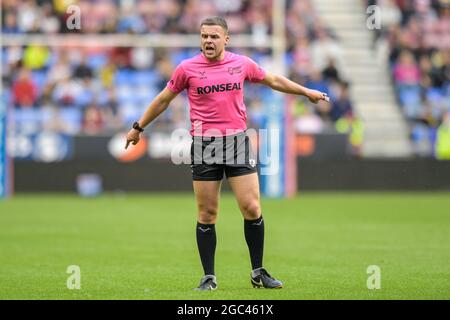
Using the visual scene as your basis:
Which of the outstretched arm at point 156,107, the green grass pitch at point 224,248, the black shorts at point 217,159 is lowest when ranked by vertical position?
the green grass pitch at point 224,248

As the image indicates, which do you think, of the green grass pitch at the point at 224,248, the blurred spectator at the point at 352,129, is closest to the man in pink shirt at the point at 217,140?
the green grass pitch at the point at 224,248

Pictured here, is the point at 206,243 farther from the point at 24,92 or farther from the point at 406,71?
the point at 406,71

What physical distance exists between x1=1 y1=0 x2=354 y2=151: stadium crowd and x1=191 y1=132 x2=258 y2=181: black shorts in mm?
14303

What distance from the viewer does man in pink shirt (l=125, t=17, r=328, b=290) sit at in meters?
9.65

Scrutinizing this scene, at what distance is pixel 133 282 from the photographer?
10.3 meters

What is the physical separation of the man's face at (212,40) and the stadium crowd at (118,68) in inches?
569

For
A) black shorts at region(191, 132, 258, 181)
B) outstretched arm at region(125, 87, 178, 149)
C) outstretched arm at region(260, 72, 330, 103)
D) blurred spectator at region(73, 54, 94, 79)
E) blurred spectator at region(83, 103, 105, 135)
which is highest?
blurred spectator at region(73, 54, 94, 79)

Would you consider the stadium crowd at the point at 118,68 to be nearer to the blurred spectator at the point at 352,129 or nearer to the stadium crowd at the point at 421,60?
the blurred spectator at the point at 352,129

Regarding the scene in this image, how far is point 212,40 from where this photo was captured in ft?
31.3

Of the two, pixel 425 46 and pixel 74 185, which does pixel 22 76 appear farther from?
pixel 425 46

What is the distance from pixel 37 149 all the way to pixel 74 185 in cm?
115

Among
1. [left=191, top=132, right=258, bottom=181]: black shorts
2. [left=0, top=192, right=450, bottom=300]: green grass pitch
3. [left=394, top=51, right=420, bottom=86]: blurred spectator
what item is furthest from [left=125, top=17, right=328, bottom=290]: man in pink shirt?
[left=394, top=51, right=420, bottom=86]: blurred spectator

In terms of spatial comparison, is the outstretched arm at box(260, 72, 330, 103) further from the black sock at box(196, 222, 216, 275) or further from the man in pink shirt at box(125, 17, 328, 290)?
the black sock at box(196, 222, 216, 275)

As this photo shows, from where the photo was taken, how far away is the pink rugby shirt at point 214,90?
379 inches
